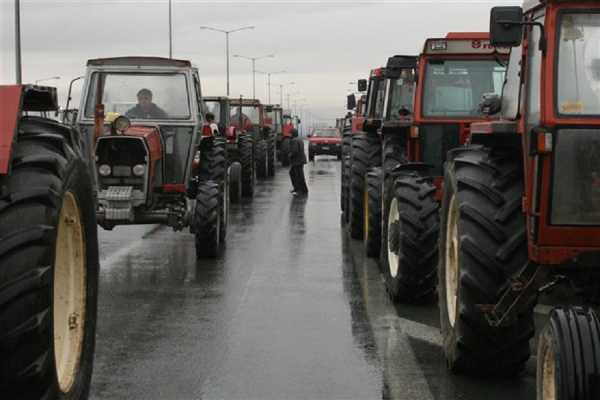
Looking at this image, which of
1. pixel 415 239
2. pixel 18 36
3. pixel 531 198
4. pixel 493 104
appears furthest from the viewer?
pixel 18 36

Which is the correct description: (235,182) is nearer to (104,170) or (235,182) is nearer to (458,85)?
(104,170)

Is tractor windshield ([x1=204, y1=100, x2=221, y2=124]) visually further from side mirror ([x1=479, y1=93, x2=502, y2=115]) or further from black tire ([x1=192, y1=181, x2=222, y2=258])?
side mirror ([x1=479, y1=93, x2=502, y2=115])

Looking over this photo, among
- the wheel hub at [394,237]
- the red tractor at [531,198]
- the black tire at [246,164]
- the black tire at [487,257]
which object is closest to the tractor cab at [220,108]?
the black tire at [246,164]

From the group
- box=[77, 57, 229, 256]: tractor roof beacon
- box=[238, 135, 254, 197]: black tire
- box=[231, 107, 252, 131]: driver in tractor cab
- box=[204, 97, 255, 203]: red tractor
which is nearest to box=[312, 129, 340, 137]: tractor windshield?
box=[231, 107, 252, 131]: driver in tractor cab

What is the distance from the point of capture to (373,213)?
11.9 metres

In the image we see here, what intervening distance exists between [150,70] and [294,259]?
9.49ft

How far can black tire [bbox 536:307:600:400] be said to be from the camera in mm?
4391

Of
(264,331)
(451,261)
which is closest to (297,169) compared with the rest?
(264,331)

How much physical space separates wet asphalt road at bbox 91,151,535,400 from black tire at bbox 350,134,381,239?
0.34 m

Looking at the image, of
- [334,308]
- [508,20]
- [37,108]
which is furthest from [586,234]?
[334,308]

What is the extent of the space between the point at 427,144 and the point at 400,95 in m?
2.55

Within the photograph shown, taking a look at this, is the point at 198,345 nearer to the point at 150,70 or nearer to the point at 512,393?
the point at 512,393

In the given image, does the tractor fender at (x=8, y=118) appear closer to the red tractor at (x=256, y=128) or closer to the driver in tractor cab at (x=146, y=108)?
the driver in tractor cab at (x=146, y=108)

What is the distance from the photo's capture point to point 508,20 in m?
5.56
